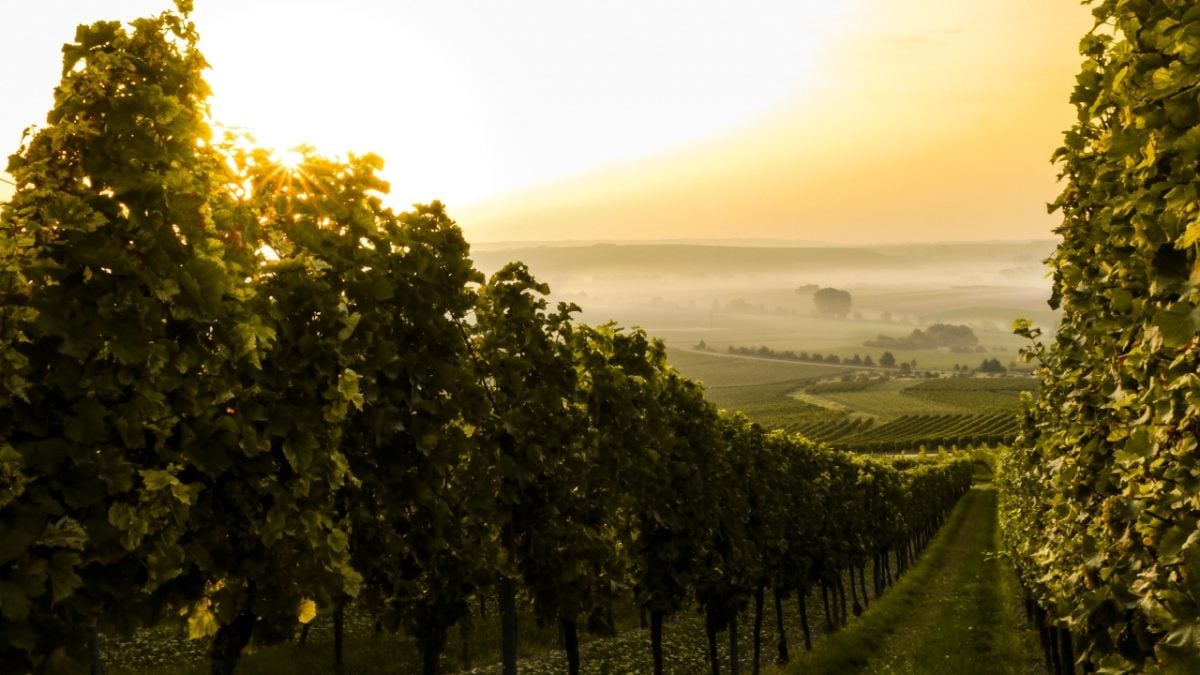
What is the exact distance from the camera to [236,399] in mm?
6656

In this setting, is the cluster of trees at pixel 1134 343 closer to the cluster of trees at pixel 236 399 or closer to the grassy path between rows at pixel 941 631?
the cluster of trees at pixel 236 399

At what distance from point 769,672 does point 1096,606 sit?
646 inches

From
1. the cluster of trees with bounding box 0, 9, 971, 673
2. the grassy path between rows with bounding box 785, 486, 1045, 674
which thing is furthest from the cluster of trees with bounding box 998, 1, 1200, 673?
the grassy path between rows with bounding box 785, 486, 1045, 674

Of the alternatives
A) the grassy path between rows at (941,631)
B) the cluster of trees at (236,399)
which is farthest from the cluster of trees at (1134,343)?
the grassy path between rows at (941,631)

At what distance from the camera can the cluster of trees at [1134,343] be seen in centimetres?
464

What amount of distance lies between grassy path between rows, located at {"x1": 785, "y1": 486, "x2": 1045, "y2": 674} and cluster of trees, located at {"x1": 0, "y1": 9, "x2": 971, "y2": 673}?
13418mm

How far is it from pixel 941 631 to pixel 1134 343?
2434 centimetres

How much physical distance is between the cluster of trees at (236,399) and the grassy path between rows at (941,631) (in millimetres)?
13418

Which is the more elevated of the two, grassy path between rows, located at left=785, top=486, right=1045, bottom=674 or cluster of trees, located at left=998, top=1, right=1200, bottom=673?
cluster of trees, located at left=998, top=1, right=1200, bottom=673

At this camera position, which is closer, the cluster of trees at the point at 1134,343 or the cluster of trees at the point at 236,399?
the cluster of trees at the point at 1134,343

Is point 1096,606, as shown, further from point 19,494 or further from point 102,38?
point 102,38

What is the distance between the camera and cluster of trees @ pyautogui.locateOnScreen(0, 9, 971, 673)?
538 cm

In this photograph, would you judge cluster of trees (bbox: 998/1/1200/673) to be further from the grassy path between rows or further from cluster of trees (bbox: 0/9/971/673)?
the grassy path between rows

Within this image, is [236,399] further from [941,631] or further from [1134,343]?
[941,631]
